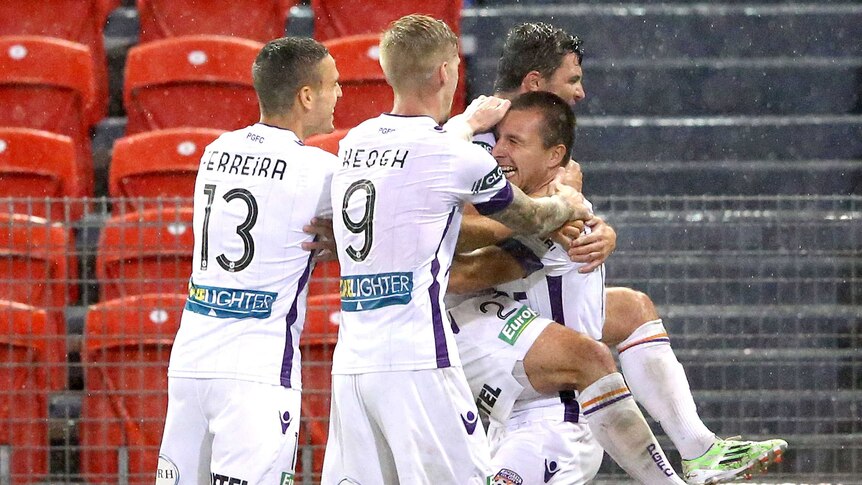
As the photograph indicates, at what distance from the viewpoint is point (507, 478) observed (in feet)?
14.8

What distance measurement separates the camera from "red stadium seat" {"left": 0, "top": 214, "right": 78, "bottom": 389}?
6.25 m

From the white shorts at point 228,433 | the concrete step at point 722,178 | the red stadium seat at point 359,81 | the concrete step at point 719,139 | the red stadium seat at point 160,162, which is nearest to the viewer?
the white shorts at point 228,433

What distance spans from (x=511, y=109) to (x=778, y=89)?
13.4 ft

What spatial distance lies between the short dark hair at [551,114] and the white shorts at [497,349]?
1.94ft

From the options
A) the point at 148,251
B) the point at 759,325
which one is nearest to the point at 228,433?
the point at 148,251

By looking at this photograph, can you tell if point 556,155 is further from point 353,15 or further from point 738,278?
point 353,15

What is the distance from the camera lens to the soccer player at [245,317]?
4.21 meters

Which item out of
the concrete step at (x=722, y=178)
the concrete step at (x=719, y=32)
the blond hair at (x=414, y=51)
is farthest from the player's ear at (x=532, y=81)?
the concrete step at (x=719, y=32)

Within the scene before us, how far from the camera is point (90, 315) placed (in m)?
6.42

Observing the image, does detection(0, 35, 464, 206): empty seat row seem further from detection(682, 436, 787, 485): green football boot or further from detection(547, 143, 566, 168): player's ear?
detection(682, 436, 787, 485): green football boot

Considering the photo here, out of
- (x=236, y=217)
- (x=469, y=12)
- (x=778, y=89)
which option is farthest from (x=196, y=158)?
(x=778, y=89)

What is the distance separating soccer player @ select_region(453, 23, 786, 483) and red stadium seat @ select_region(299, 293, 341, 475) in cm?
169

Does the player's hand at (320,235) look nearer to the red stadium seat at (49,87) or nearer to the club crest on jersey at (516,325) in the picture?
the club crest on jersey at (516,325)

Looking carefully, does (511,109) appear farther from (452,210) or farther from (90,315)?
(90,315)
